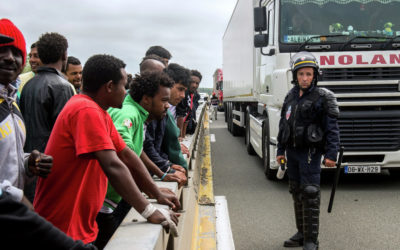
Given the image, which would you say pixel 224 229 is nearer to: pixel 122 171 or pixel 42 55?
pixel 42 55

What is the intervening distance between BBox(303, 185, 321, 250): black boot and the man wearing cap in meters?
3.02

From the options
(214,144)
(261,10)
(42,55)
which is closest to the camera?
(42,55)

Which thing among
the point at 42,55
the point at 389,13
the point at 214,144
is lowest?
the point at 214,144

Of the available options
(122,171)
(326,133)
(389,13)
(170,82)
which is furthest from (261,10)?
(122,171)

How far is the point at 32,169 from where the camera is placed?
7.41ft

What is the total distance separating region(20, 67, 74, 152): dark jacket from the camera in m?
3.65

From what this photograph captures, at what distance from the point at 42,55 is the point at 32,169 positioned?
6.38ft

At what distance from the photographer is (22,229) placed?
1126mm

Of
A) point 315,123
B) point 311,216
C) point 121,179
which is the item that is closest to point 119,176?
point 121,179

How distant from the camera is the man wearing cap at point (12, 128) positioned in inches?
84.2

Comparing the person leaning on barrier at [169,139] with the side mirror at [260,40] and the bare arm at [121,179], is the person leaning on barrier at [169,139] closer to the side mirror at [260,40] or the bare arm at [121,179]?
the bare arm at [121,179]

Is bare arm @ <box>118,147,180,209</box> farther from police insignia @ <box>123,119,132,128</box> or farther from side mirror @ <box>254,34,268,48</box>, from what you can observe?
side mirror @ <box>254,34,268,48</box>

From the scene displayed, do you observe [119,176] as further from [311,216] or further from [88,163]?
[311,216]

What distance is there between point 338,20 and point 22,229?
7.27 m
